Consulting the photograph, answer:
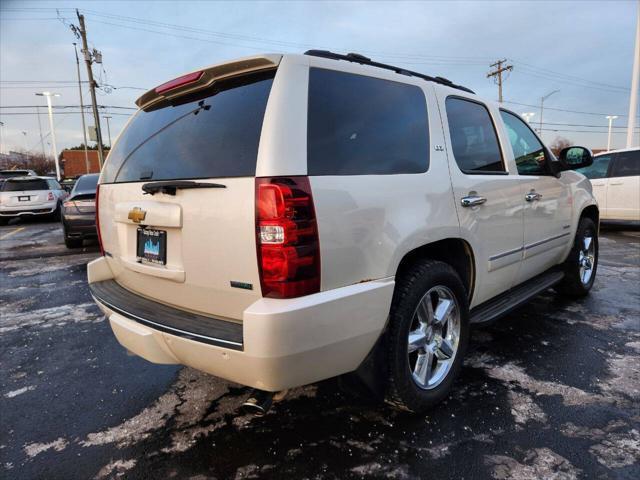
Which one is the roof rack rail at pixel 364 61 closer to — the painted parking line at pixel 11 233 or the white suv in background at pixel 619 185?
the white suv in background at pixel 619 185

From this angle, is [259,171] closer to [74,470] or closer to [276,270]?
[276,270]

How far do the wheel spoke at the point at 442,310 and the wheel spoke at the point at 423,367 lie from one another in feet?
0.67

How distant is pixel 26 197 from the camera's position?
13203 mm

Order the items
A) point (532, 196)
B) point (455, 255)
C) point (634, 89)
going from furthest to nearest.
Result: 1. point (634, 89)
2. point (532, 196)
3. point (455, 255)

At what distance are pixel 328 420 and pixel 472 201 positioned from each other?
1589mm

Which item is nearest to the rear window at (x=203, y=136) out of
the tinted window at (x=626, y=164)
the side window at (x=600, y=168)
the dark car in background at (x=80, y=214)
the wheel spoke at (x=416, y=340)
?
the wheel spoke at (x=416, y=340)

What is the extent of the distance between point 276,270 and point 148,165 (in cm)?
122

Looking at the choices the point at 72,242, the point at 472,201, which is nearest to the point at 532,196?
the point at 472,201

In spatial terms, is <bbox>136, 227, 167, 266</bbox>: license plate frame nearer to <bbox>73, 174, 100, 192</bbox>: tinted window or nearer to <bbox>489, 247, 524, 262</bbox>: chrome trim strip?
<bbox>489, 247, 524, 262</bbox>: chrome trim strip

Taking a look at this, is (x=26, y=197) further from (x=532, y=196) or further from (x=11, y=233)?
(x=532, y=196)

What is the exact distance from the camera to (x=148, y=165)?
248 centimetres

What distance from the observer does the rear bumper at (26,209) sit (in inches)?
518

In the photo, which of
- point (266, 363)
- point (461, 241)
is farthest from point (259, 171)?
point (461, 241)

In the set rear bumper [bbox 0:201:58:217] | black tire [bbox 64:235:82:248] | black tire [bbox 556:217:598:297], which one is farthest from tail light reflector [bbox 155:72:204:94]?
rear bumper [bbox 0:201:58:217]
